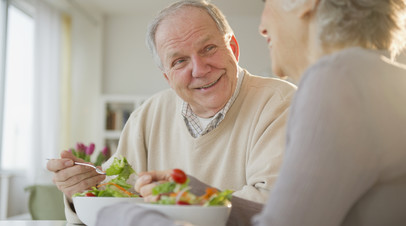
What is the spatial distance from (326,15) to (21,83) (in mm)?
5386

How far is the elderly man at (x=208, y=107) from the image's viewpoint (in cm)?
167

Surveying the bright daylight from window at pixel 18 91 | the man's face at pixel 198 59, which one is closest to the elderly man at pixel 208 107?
the man's face at pixel 198 59

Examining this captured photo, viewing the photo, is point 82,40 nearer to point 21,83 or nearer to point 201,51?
point 21,83

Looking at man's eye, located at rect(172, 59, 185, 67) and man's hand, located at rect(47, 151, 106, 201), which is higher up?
man's eye, located at rect(172, 59, 185, 67)

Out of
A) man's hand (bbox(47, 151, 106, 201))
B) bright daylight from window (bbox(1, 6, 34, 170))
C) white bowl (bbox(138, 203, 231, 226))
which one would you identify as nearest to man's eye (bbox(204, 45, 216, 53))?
man's hand (bbox(47, 151, 106, 201))

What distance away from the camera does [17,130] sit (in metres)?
5.69

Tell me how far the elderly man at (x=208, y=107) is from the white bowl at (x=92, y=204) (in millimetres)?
410

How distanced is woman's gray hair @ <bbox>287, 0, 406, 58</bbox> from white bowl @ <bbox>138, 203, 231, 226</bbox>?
0.40 m

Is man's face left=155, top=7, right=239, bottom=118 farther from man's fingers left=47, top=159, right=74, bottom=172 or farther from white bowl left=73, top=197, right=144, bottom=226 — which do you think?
white bowl left=73, top=197, right=144, bottom=226

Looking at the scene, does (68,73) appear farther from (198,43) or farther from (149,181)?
(149,181)

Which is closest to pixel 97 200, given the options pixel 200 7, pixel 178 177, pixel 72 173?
pixel 178 177

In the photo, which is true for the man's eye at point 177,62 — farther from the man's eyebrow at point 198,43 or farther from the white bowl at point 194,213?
the white bowl at point 194,213

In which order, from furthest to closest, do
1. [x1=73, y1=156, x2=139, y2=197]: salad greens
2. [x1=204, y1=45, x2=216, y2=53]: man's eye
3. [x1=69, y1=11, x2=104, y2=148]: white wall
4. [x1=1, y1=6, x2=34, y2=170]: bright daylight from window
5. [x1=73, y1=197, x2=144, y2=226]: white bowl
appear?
[x1=69, y1=11, x2=104, y2=148]: white wall
[x1=1, y1=6, x2=34, y2=170]: bright daylight from window
[x1=204, y1=45, x2=216, y2=53]: man's eye
[x1=73, y1=156, x2=139, y2=197]: salad greens
[x1=73, y1=197, x2=144, y2=226]: white bowl

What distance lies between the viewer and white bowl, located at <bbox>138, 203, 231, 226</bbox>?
2.85ft
